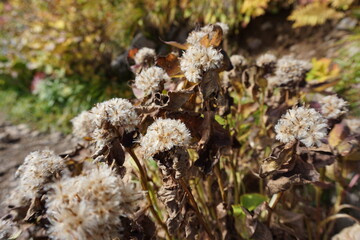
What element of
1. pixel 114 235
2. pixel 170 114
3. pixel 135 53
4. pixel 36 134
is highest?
pixel 36 134

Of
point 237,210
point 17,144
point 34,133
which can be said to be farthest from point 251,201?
point 34,133

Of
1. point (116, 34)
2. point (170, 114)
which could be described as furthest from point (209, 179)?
point (116, 34)

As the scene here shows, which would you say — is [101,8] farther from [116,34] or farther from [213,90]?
[213,90]

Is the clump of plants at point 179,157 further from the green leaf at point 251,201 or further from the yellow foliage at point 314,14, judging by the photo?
the yellow foliage at point 314,14

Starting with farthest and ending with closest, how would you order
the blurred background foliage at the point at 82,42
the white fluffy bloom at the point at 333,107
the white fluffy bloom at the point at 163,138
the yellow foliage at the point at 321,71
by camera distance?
the blurred background foliage at the point at 82,42, the yellow foliage at the point at 321,71, the white fluffy bloom at the point at 333,107, the white fluffy bloom at the point at 163,138

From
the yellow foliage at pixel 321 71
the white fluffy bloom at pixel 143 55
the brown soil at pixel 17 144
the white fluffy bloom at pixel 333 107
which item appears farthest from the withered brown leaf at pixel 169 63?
the yellow foliage at pixel 321 71

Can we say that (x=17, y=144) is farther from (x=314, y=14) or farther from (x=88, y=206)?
(x=314, y=14)

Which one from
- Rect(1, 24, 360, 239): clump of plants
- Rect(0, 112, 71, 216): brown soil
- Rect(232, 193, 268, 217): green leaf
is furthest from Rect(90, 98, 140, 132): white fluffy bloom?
Rect(0, 112, 71, 216): brown soil
